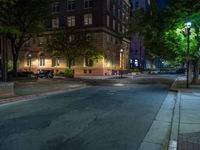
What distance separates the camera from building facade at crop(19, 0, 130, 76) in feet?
197

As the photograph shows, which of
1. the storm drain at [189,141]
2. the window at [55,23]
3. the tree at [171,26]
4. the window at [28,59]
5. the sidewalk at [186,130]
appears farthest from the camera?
the window at [28,59]

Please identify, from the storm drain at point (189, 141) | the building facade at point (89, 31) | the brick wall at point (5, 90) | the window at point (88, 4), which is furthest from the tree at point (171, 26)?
the window at point (88, 4)

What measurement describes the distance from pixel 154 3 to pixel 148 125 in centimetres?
2412

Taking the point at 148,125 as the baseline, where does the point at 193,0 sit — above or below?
above

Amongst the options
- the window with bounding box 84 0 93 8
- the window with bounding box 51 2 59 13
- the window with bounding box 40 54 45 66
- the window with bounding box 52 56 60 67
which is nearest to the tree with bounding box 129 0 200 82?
the window with bounding box 84 0 93 8

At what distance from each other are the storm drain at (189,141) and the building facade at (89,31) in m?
51.0

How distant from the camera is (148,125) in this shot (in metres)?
10.1

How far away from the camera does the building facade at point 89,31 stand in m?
59.9

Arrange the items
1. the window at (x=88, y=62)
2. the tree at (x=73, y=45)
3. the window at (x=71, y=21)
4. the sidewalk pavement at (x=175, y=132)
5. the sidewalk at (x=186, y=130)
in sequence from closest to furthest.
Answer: the sidewalk at (x=186, y=130) → the sidewalk pavement at (x=175, y=132) → the tree at (x=73, y=45) → the window at (x=88, y=62) → the window at (x=71, y=21)

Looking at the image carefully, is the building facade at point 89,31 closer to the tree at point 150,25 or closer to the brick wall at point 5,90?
the tree at point 150,25

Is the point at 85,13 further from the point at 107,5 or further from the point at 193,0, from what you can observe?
the point at 193,0

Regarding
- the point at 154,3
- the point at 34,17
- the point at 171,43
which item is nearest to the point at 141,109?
the point at 171,43

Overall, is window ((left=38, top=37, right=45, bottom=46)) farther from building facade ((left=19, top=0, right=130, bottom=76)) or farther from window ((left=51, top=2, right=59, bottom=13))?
window ((left=51, top=2, right=59, bottom=13))

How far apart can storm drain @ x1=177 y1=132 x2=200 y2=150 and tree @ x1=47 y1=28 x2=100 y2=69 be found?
45.7 m
